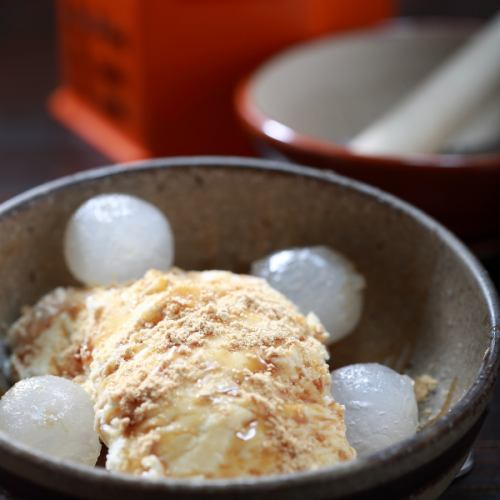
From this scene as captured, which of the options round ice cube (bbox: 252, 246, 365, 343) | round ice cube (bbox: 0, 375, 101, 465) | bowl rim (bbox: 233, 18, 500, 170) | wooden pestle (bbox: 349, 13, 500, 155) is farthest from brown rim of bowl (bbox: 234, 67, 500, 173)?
round ice cube (bbox: 0, 375, 101, 465)

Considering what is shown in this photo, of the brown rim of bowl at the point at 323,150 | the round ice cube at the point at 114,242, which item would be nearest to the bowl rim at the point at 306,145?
the brown rim of bowl at the point at 323,150

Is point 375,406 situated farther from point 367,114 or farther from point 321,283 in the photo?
point 367,114

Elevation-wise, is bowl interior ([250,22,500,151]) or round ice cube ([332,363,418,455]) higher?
round ice cube ([332,363,418,455])

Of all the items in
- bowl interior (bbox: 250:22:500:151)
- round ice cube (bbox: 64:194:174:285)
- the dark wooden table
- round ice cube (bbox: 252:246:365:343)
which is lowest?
the dark wooden table

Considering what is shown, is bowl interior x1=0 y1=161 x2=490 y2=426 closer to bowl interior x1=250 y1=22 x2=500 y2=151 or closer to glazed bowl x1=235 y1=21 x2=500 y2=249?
glazed bowl x1=235 y1=21 x2=500 y2=249

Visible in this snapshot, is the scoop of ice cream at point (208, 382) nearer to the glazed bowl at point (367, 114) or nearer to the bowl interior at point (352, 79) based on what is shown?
the glazed bowl at point (367, 114)

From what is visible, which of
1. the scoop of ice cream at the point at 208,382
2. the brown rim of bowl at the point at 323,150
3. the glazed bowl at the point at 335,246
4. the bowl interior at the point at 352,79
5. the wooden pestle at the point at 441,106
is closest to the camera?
the scoop of ice cream at the point at 208,382

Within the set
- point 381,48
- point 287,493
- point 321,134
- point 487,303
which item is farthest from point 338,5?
point 287,493

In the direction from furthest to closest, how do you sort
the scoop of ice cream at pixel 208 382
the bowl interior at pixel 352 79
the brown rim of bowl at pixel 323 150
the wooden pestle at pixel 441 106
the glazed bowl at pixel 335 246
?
the bowl interior at pixel 352 79 → the wooden pestle at pixel 441 106 → the brown rim of bowl at pixel 323 150 → the glazed bowl at pixel 335 246 → the scoop of ice cream at pixel 208 382
